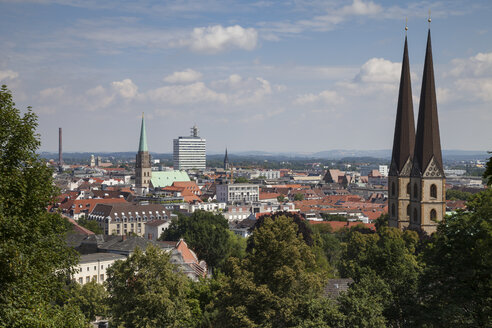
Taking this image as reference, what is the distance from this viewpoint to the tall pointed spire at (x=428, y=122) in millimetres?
84500

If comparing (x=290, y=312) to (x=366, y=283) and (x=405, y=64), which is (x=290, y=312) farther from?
(x=405, y=64)

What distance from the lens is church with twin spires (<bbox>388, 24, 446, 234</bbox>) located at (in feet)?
278

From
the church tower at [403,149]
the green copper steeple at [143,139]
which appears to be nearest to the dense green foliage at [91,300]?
the church tower at [403,149]

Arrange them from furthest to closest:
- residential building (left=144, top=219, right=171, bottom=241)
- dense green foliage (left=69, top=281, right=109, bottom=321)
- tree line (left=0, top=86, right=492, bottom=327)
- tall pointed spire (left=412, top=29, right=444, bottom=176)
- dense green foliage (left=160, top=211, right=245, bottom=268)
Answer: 1. residential building (left=144, top=219, right=171, bottom=241)
2. dense green foliage (left=160, top=211, right=245, bottom=268)
3. tall pointed spire (left=412, top=29, right=444, bottom=176)
4. dense green foliage (left=69, top=281, right=109, bottom=321)
5. tree line (left=0, top=86, right=492, bottom=327)

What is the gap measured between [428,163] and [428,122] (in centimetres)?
527

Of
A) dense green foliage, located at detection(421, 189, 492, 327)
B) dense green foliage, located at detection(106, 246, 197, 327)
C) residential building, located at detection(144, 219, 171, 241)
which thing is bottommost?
residential building, located at detection(144, 219, 171, 241)

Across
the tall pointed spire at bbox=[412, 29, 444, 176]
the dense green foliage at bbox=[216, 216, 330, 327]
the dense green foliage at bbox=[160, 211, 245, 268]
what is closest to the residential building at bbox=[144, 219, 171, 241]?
the dense green foliage at bbox=[160, 211, 245, 268]

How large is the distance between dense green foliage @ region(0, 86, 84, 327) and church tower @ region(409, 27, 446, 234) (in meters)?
63.5

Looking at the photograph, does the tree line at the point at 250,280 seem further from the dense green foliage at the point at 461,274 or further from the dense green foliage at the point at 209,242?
the dense green foliage at the point at 209,242

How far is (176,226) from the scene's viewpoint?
322ft

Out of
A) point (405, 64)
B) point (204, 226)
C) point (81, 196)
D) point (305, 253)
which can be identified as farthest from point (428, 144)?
point (81, 196)

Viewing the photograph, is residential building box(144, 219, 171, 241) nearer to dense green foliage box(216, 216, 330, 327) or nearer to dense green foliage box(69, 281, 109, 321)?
dense green foliage box(69, 281, 109, 321)

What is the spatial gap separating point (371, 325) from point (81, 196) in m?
142

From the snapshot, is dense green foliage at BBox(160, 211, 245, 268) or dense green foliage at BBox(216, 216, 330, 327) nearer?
dense green foliage at BBox(216, 216, 330, 327)
